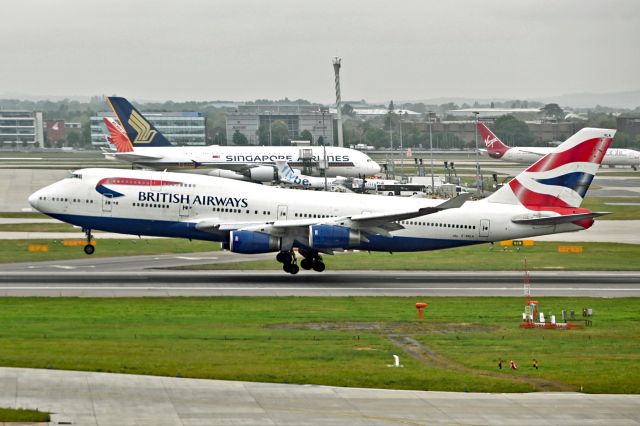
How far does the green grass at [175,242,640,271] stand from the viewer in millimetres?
62062

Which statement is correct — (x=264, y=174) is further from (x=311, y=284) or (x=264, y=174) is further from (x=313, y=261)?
(x=311, y=284)

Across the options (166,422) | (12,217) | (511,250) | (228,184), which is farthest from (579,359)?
(12,217)

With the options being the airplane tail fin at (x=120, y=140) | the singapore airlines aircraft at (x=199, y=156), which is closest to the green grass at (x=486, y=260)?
the singapore airlines aircraft at (x=199, y=156)

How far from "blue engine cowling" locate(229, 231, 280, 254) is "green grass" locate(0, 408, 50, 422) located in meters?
27.2

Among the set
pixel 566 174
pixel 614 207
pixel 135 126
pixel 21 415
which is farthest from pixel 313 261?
pixel 135 126

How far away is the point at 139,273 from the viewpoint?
57.2 m

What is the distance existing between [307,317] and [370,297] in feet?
22.5

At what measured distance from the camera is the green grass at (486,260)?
62.1 meters

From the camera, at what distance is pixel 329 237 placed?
54625mm

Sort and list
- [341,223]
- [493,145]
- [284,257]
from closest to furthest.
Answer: [341,223]
[284,257]
[493,145]

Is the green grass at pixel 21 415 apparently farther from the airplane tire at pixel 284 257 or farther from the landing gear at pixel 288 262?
the landing gear at pixel 288 262

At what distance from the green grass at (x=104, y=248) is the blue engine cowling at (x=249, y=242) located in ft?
44.1

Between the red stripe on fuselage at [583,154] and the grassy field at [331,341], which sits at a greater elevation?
the red stripe on fuselage at [583,154]

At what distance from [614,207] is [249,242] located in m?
61.1
